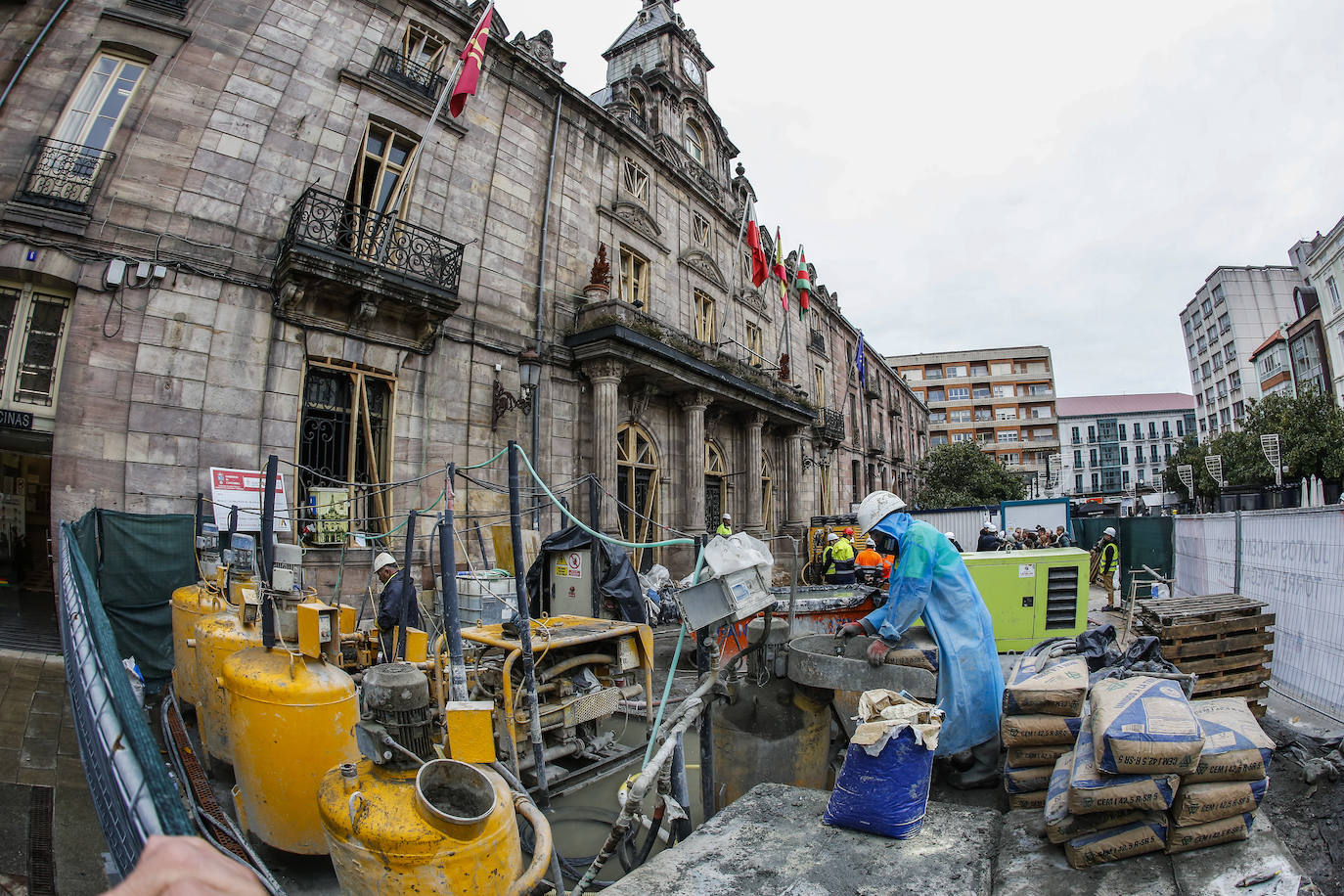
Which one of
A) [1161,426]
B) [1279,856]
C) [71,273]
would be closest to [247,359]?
[71,273]

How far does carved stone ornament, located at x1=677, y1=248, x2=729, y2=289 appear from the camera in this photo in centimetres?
1789

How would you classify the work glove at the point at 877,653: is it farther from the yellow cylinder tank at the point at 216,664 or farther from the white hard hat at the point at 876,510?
the yellow cylinder tank at the point at 216,664

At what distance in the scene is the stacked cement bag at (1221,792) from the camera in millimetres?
2408

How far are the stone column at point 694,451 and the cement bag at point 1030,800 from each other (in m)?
12.3

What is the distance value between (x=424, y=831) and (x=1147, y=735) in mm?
2963

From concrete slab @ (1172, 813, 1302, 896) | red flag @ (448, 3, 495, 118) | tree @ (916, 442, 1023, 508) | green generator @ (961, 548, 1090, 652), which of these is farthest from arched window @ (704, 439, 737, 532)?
tree @ (916, 442, 1023, 508)

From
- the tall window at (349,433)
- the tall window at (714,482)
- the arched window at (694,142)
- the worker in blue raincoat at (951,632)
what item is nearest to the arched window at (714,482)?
the tall window at (714,482)

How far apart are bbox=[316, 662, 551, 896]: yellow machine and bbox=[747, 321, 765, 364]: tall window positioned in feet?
63.8

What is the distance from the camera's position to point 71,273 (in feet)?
25.5

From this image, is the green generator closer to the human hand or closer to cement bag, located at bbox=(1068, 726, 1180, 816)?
cement bag, located at bbox=(1068, 726, 1180, 816)

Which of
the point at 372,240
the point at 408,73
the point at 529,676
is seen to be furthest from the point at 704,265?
the point at 529,676

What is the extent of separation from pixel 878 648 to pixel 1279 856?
1656 millimetres

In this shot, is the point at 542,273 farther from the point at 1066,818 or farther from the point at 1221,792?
the point at 1221,792

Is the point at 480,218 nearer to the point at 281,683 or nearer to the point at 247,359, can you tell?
the point at 247,359
